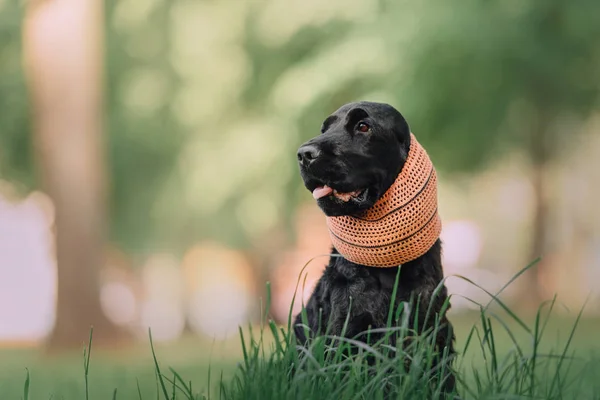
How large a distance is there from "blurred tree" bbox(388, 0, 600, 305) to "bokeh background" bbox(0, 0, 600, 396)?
30mm

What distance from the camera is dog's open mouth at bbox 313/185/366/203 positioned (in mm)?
3260

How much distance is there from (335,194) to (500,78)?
9995 millimetres

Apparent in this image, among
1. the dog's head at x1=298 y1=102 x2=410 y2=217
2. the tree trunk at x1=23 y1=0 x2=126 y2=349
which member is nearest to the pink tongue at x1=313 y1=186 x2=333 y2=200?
the dog's head at x1=298 y1=102 x2=410 y2=217

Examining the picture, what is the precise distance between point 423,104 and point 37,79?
5.16 m

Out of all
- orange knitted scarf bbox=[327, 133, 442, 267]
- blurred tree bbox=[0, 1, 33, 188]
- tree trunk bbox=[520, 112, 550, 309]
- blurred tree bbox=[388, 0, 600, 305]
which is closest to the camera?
orange knitted scarf bbox=[327, 133, 442, 267]

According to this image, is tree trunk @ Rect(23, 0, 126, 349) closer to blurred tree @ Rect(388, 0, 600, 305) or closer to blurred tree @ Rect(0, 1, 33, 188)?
blurred tree @ Rect(0, 1, 33, 188)

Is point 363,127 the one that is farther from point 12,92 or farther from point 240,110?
point 12,92

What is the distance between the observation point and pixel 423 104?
11844 millimetres

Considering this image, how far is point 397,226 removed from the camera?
11.0 ft

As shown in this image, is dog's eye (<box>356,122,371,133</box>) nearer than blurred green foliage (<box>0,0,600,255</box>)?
Yes

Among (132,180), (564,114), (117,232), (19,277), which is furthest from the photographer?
(19,277)

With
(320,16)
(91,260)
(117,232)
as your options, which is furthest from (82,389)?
A: (117,232)

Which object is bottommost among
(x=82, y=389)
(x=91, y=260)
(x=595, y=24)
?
(x=82, y=389)

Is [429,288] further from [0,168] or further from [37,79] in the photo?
[0,168]
